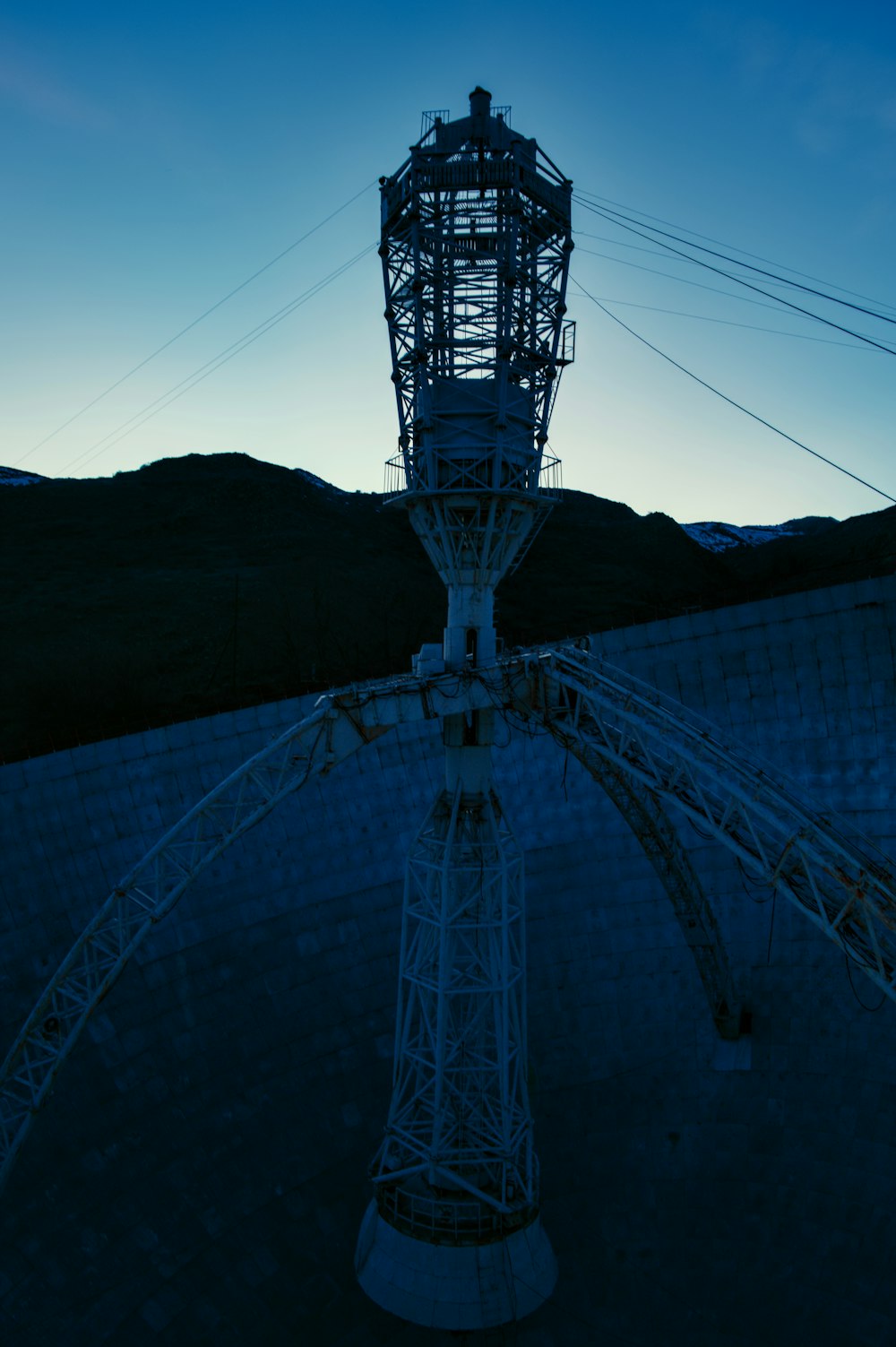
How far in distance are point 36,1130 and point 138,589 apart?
5045cm

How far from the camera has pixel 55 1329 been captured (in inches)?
771

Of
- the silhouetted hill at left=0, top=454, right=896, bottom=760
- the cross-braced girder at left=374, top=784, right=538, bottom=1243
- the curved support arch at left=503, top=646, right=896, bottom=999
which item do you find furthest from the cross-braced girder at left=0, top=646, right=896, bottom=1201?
the silhouetted hill at left=0, top=454, right=896, bottom=760

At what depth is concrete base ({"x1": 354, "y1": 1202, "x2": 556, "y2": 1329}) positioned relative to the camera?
62.4ft

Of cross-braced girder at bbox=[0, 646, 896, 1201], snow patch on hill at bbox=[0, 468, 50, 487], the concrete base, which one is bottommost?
the concrete base

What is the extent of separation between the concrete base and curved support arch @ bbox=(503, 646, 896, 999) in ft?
31.0

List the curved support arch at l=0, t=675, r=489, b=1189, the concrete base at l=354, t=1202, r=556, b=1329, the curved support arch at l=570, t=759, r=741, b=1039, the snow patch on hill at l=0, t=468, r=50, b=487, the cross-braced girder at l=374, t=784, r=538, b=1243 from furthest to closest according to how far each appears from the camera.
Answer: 1. the snow patch on hill at l=0, t=468, r=50, b=487
2. the curved support arch at l=570, t=759, r=741, b=1039
3. the cross-braced girder at l=374, t=784, r=538, b=1243
4. the concrete base at l=354, t=1202, r=556, b=1329
5. the curved support arch at l=0, t=675, r=489, b=1189

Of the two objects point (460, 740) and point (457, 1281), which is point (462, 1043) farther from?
point (460, 740)

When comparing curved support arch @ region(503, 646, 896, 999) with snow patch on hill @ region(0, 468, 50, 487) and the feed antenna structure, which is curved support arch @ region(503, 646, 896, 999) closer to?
the feed antenna structure

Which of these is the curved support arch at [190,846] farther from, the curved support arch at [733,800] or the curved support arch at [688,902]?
the curved support arch at [688,902]

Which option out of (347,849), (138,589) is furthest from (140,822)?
(138,589)

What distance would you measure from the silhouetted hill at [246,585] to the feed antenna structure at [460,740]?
21.4m

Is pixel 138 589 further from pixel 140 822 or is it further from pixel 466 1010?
pixel 466 1010

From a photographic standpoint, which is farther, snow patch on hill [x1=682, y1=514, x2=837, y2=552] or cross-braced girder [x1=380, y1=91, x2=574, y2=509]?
snow patch on hill [x1=682, y1=514, x2=837, y2=552]

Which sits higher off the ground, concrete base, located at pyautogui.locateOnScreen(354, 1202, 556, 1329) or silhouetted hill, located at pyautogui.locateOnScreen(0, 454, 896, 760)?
silhouetted hill, located at pyautogui.locateOnScreen(0, 454, 896, 760)
